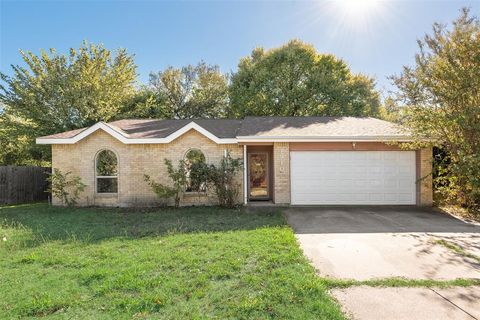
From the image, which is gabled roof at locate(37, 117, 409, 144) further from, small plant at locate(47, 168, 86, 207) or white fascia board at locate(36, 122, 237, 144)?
small plant at locate(47, 168, 86, 207)

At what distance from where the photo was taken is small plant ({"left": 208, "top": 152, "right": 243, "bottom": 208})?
11.4 metres

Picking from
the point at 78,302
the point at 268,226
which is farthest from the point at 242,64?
the point at 78,302

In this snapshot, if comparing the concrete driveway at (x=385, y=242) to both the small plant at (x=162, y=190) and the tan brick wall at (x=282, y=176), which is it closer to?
the tan brick wall at (x=282, y=176)

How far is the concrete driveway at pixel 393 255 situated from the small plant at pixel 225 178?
2.59 meters

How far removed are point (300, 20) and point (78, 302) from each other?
13.9m

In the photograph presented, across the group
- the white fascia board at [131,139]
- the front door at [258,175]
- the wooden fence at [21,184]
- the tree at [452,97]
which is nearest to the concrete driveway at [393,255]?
the tree at [452,97]

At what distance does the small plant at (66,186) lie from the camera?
11.9 m

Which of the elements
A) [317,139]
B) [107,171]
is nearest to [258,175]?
[317,139]

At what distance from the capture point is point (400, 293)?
4219 mm

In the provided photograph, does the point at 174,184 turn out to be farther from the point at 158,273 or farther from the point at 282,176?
the point at 158,273

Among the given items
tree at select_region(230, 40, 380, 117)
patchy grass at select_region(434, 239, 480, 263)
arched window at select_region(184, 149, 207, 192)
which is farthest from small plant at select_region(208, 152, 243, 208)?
tree at select_region(230, 40, 380, 117)

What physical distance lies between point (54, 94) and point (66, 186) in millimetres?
10597

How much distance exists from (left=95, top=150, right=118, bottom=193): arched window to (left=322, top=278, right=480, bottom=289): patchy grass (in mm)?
10691

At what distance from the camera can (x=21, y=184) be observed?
15109mm
